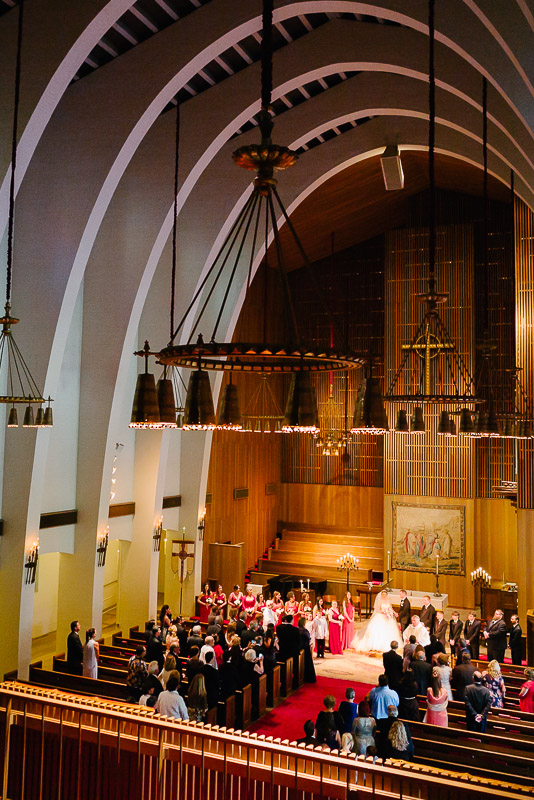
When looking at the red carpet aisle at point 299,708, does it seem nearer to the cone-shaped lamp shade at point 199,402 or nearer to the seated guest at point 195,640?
the seated guest at point 195,640

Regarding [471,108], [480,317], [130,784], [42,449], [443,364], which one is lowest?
[130,784]

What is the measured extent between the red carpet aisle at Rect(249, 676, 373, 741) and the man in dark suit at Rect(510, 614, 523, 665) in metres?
2.87

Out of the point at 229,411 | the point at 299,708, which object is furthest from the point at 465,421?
the point at 299,708

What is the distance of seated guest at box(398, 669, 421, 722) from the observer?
29.1ft

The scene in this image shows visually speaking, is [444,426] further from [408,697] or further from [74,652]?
[74,652]

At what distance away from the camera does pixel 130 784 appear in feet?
19.9

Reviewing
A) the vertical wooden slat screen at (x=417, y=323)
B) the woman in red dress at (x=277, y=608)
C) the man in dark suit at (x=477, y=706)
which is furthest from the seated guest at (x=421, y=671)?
the vertical wooden slat screen at (x=417, y=323)

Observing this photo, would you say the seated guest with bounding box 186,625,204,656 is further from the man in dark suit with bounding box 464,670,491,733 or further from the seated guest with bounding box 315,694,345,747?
the man in dark suit with bounding box 464,670,491,733

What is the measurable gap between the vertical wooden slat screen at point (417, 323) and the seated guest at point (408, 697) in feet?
35.3

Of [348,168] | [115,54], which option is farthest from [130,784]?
[348,168]

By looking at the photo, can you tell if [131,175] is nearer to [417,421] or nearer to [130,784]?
[417,421]

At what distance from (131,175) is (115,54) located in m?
2.62

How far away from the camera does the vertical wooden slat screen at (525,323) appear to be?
47.3 feet

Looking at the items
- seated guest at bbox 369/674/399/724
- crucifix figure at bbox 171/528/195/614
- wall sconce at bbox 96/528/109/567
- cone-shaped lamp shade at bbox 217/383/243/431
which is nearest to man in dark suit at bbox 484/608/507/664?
seated guest at bbox 369/674/399/724
